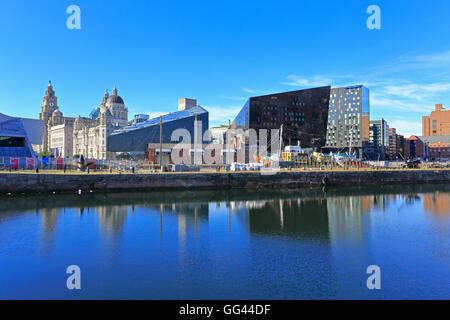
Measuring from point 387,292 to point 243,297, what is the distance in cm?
618

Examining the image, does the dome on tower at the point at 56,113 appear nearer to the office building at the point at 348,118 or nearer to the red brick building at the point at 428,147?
the office building at the point at 348,118

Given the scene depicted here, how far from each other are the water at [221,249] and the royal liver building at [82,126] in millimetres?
130942

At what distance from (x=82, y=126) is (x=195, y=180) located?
162m

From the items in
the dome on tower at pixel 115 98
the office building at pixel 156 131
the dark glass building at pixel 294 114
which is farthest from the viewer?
the dome on tower at pixel 115 98

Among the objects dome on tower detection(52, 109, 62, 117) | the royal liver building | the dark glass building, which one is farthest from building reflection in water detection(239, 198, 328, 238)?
dome on tower detection(52, 109, 62, 117)

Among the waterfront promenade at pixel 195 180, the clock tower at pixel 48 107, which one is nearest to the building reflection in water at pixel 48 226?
the waterfront promenade at pixel 195 180

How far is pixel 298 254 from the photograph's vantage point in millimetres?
18844

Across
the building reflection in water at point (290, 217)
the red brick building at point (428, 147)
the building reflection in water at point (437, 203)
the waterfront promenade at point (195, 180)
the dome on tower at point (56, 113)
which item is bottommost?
the building reflection in water at point (437, 203)

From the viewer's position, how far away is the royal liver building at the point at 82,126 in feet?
530

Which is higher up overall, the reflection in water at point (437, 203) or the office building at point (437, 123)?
the office building at point (437, 123)

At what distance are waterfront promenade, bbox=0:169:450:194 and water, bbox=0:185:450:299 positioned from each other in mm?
5783

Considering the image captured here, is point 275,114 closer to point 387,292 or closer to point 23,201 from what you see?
point 23,201

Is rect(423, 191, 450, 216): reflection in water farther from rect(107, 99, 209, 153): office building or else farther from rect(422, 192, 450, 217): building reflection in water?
rect(107, 99, 209, 153): office building

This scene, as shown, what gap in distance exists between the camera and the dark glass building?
10244 cm
